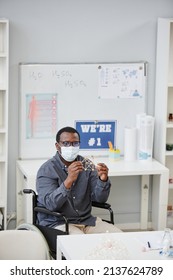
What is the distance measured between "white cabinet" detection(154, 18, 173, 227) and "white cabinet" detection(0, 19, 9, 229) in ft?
4.41

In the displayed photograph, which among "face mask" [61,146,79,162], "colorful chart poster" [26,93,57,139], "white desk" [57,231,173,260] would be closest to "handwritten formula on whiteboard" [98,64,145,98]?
"colorful chart poster" [26,93,57,139]

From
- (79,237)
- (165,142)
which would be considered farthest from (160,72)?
(79,237)

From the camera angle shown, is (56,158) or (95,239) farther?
(56,158)

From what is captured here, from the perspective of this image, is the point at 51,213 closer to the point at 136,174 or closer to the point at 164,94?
the point at 136,174

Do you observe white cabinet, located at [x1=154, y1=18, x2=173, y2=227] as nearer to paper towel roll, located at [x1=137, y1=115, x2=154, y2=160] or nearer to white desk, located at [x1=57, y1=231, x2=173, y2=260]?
paper towel roll, located at [x1=137, y1=115, x2=154, y2=160]

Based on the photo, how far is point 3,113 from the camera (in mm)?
5559

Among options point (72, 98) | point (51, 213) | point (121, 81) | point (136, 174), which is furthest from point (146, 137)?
point (51, 213)

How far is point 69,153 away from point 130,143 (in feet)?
3.90

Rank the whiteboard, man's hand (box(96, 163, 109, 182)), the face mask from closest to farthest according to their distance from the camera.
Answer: man's hand (box(96, 163, 109, 182)) → the face mask → the whiteboard

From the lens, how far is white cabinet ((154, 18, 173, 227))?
18.5 ft
